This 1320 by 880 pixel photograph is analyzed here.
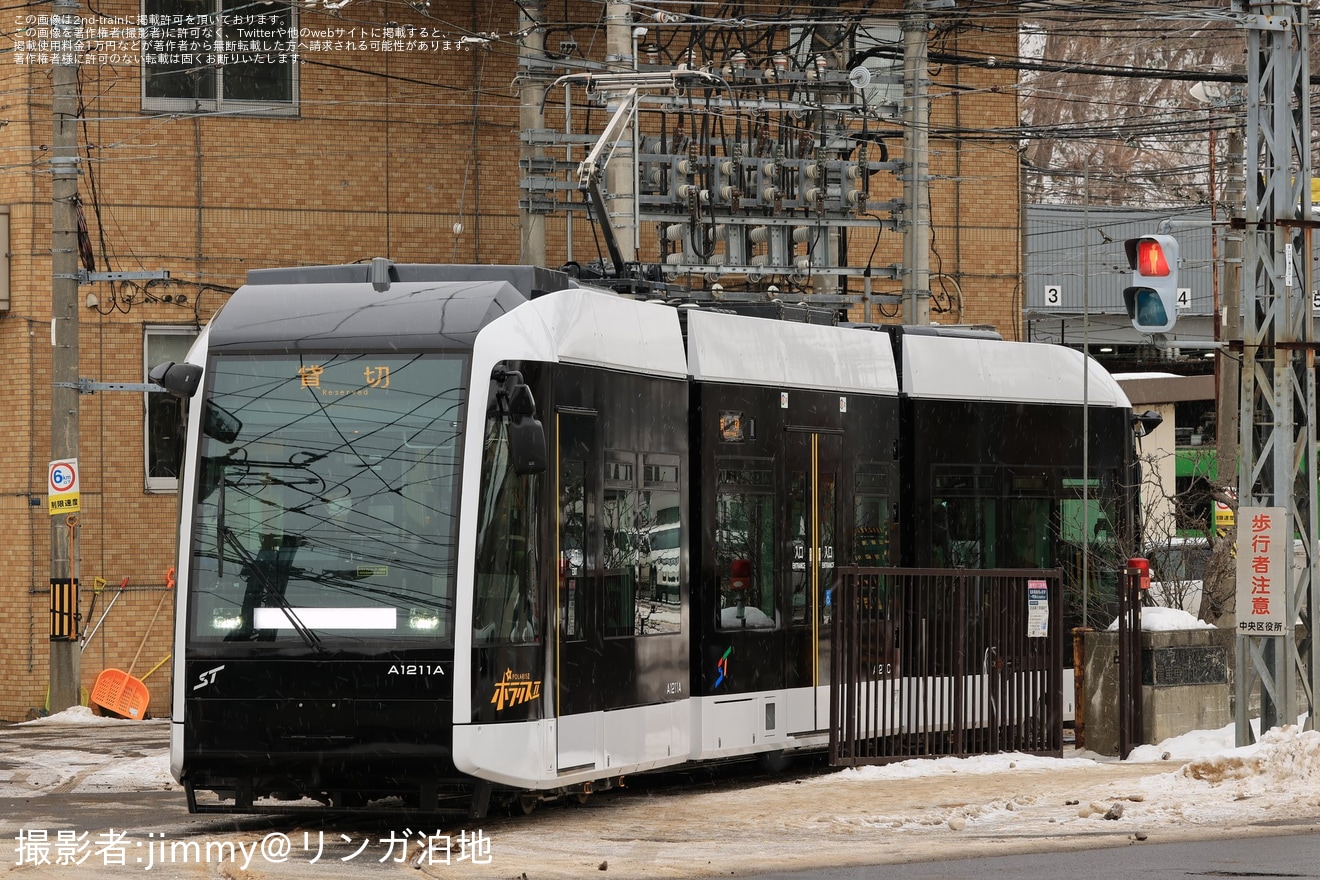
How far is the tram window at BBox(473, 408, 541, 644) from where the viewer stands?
11.9 m

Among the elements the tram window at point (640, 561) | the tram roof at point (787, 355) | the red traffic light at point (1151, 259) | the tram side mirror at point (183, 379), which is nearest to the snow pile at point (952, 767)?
the tram window at point (640, 561)

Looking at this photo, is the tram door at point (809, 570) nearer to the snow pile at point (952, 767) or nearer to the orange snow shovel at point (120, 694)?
the snow pile at point (952, 767)

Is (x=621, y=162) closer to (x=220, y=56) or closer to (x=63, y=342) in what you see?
(x=220, y=56)

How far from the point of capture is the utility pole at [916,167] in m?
24.9

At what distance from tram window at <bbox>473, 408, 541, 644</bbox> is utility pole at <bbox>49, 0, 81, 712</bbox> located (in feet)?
40.5

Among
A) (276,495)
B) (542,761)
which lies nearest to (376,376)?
(276,495)

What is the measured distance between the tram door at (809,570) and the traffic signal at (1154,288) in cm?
262

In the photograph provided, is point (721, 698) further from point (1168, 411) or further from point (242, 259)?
point (1168, 411)

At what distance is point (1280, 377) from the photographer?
1580 cm

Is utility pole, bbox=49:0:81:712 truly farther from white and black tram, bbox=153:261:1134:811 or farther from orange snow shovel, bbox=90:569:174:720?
white and black tram, bbox=153:261:1134:811

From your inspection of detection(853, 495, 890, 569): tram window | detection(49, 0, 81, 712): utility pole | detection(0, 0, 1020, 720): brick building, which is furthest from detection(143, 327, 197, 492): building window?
detection(853, 495, 890, 569): tram window

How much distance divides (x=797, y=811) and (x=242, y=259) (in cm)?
1424

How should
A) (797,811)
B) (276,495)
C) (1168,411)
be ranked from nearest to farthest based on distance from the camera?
(276,495) < (797,811) < (1168,411)

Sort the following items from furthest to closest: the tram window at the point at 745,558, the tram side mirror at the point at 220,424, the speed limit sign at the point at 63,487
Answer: the speed limit sign at the point at 63,487
the tram window at the point at 745,558
the tram side mirror at the point at 220,424
